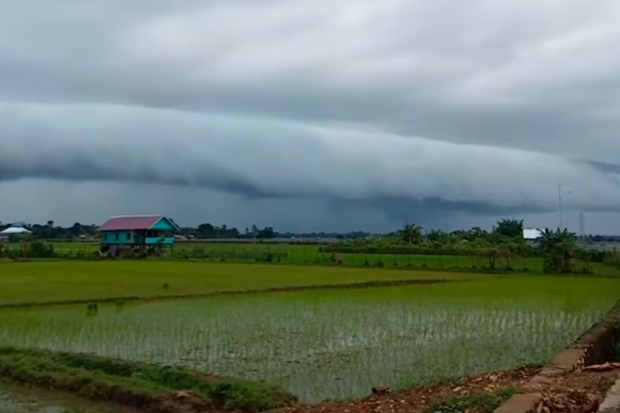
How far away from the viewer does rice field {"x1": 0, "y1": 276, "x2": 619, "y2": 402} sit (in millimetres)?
10695

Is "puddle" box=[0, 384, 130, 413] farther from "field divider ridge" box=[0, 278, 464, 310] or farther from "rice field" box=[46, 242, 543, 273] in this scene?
"rice field" box=[46, 242, 543, 273]

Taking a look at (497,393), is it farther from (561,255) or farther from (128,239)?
(128,239)

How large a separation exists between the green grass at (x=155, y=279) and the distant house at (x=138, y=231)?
14507mm

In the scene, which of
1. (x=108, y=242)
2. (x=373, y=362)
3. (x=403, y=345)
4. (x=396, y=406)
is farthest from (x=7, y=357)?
(x=108, y=242)

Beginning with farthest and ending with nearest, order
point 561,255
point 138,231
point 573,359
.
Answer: point 138,231
point 561,255
point 573,359

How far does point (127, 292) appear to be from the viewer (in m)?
23.3

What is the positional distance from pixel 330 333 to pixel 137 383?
560cm

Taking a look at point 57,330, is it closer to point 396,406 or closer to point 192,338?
point 192,338

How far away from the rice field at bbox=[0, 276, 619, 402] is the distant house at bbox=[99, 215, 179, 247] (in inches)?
1103

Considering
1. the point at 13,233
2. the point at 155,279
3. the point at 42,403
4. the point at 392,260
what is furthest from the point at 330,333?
the point at 13,233

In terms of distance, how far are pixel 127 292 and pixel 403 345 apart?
12821 mm

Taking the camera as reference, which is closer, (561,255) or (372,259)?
(561,255)

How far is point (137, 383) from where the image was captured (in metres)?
9.81

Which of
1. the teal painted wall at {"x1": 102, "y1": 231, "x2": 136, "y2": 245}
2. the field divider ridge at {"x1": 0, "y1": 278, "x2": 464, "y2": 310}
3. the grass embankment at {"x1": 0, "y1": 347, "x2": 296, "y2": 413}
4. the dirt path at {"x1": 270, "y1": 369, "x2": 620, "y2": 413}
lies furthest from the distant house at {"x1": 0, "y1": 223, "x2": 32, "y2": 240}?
the dirt path at {"x1": 270, "y1": 369, "x2": 620, "y2": 413}
